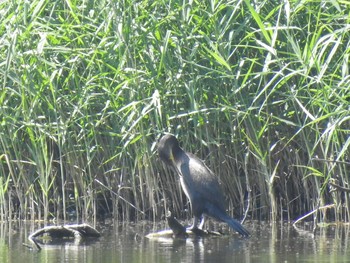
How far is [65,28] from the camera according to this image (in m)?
10.0

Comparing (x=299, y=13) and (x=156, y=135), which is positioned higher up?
(x=299, y=13)

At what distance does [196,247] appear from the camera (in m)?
8.48

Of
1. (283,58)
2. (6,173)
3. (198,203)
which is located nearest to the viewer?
(283,58)

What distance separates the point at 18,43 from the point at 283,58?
2571 mm

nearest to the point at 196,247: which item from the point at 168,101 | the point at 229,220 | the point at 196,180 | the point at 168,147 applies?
the point at 229,220

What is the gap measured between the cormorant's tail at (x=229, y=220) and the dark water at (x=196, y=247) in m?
0.08

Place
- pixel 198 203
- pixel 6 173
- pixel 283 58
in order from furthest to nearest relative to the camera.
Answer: pixel 6 173
pixel 198 203
pixel 283 58

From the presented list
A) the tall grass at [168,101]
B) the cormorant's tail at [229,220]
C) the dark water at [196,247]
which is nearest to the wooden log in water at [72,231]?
the dark water at [196,247]

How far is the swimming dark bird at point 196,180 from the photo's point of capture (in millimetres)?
9469

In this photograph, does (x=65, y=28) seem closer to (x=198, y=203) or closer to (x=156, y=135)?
(x=156, y=135)

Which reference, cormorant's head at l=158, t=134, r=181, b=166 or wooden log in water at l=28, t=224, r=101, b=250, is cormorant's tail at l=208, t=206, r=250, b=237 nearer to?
cormorant's head at l=158, t=134, r=181, b=166

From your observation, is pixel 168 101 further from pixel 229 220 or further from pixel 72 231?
pixel 72 231

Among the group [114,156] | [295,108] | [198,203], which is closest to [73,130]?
[114,156]

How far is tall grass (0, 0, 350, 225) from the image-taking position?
9305 mm
